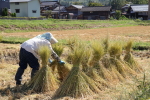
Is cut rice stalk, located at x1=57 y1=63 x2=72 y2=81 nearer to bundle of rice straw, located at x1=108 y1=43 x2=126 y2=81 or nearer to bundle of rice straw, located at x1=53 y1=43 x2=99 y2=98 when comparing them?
bundle of rice straw, located at x1=53 y1=43 x2=99 y2=98

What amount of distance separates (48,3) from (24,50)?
5887cm

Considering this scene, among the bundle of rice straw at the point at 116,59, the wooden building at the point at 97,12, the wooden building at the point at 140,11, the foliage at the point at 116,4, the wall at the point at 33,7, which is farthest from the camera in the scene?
the foliage at the point at 116,4

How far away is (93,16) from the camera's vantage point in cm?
5191

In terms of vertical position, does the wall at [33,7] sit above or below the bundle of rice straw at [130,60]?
above

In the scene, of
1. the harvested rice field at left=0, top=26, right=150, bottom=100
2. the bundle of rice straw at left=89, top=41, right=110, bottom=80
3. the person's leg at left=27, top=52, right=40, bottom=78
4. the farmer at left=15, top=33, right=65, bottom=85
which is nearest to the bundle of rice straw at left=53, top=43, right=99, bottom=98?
the harvested rice field at left=0, top=26, right=150, bottom=100

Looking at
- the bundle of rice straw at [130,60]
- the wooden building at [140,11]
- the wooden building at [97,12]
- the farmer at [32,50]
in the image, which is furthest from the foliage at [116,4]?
the farmer at [32,50]

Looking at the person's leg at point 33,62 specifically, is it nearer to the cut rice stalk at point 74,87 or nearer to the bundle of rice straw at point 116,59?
the cut rice stalk at point 74,87

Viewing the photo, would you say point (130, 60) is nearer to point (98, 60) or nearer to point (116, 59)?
point (116, 59)

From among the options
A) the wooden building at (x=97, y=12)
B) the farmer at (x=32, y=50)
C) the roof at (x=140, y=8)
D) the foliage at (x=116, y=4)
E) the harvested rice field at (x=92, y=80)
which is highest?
the foliage at (x=116, y=4)

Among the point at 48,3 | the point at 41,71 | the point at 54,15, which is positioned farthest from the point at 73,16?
the point at 41,71

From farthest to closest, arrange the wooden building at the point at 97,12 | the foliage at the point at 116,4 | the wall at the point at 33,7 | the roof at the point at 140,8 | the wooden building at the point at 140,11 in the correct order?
1. the foliage at the point at 116,4
2. the wooden building at the point at 140,11
3. the roof at the point at 140,8
4. the wooden building at the point at 97,12
5. the wall at the point at 33,7

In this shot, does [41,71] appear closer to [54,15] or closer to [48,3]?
[54,15]

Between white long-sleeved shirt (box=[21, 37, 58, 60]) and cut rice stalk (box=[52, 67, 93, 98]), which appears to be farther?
white long-sleeved shirt (box=[21, 37, 58, 60])

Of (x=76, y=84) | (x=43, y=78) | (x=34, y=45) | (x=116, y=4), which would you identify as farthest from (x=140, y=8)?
(x=76, y=84)
